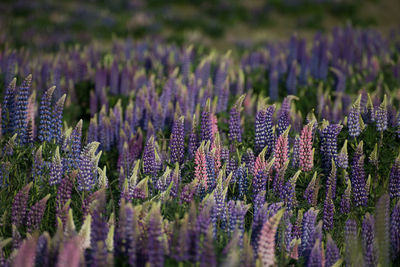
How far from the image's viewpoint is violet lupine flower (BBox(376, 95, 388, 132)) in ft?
12.9

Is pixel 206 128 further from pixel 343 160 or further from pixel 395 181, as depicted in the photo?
pixel 395 181

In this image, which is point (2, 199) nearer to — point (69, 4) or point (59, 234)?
point (59, 234)

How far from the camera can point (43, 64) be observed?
627 centimetres

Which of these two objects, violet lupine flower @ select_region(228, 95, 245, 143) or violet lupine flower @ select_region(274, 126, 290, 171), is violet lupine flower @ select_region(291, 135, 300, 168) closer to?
violet lupine flower @ select_region(274, 126, 290, 171)

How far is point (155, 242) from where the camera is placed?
2393mm

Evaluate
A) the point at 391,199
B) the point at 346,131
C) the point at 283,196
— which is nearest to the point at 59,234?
the point at 283,196

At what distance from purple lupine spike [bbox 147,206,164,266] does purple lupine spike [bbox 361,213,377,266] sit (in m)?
1.20

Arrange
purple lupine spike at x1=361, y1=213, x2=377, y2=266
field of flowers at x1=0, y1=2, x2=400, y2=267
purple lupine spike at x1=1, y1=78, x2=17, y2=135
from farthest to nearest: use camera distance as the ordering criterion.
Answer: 1. purple lupine spike at x1=1, y1=78, x2=17, y2=135
2. purple lupine spike at x1=361, y1=213, x2=377, y2=266
3. field of flowers at x1=0, y1=2, x2=400, y2=267

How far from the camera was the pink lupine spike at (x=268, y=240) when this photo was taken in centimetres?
243

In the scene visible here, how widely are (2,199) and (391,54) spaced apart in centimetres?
644

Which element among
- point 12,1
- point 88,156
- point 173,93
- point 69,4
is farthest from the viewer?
point 69,4

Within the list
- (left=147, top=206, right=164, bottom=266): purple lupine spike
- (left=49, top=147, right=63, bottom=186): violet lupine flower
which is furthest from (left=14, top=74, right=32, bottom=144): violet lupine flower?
(left=147, top=206, right=164, bottom=266): purple lupine spike

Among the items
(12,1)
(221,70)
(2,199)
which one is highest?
(12,1)

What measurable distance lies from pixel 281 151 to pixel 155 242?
148 cm
